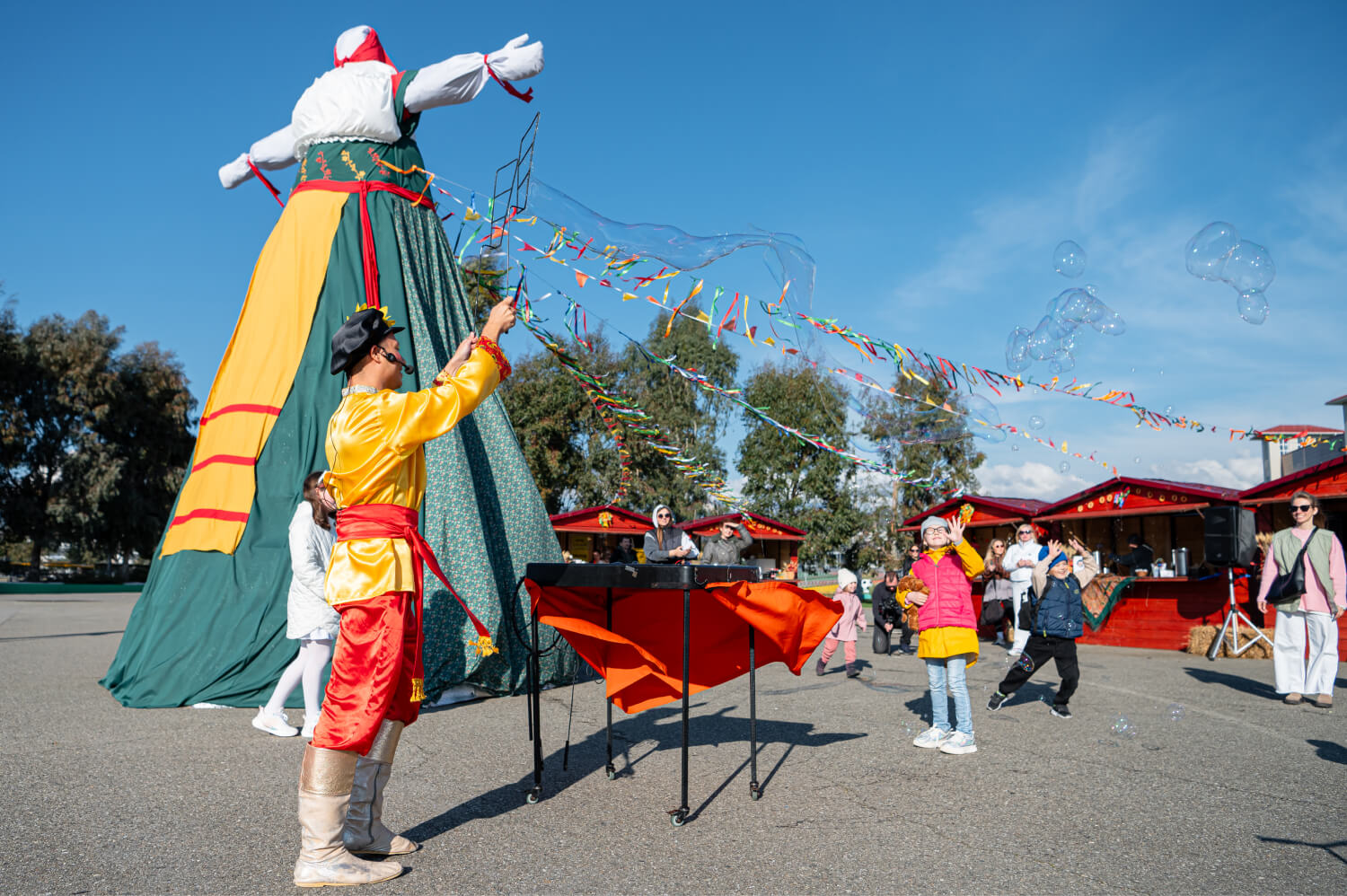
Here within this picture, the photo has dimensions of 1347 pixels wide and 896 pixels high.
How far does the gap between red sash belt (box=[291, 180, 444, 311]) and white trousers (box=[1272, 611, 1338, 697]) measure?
8677mm

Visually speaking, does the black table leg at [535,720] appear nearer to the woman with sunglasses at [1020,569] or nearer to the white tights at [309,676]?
the white tights at [309,676]

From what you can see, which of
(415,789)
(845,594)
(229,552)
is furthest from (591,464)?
(415,789)

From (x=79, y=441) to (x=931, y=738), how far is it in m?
35.2

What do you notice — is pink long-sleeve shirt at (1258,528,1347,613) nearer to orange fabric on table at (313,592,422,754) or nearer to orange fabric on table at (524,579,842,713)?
orange fabric on table at (524,579,842,713)

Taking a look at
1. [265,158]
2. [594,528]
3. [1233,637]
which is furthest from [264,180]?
[594,528]

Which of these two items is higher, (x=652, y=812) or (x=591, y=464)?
(x=591, y=464)

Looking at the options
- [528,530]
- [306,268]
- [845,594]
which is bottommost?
[845,594]

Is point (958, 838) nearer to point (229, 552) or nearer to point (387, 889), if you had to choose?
point (387, 889)

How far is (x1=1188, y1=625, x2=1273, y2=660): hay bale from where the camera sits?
459 inches

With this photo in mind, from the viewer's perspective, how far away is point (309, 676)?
567cm

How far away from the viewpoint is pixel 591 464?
3338cm

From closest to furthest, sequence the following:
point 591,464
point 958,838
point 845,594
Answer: point 958,838 → point 845,594 → point 591,464

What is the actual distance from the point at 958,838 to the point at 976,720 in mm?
3174

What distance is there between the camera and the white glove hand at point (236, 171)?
910 cm
